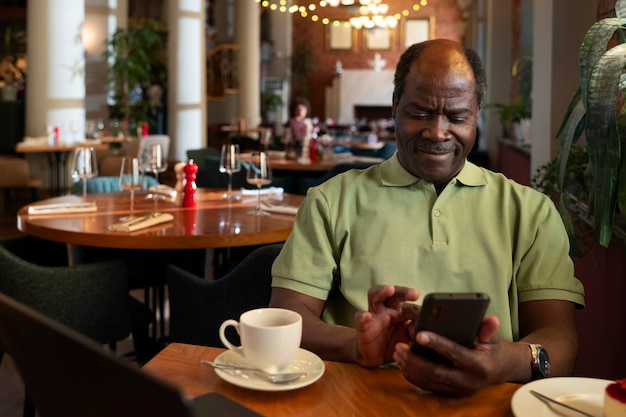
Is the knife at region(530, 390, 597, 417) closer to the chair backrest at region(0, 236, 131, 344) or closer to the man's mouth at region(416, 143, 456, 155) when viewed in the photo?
the man's mouth at region(416, 143, 456, 155)

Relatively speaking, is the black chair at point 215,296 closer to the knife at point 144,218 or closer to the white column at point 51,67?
the knife at point 144,218

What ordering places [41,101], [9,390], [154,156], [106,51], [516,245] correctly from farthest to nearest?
[106,51], [41,101], [154,156], [9,390], [516,245]

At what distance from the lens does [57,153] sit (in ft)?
29.2

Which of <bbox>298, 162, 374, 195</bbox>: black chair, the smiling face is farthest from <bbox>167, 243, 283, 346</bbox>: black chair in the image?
<bbox>298, 162, 374, 195</bbox>: black chair

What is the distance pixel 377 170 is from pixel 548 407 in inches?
29.9

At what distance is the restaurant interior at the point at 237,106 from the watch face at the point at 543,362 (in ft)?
3.21

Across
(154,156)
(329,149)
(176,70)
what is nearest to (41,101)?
(176,70)

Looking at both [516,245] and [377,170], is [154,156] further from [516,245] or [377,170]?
[516,245]

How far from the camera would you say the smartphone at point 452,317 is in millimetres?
1105

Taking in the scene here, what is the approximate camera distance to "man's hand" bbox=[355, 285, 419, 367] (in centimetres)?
133

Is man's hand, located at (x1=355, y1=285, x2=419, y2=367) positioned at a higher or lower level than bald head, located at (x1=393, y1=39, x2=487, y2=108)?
lower

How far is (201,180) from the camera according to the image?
5336 mm

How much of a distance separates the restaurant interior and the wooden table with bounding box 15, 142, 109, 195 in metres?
0.04

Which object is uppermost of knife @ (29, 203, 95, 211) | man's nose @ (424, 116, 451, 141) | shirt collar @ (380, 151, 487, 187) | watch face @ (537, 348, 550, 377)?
man's nose @ (424, 116, 451, 141)
